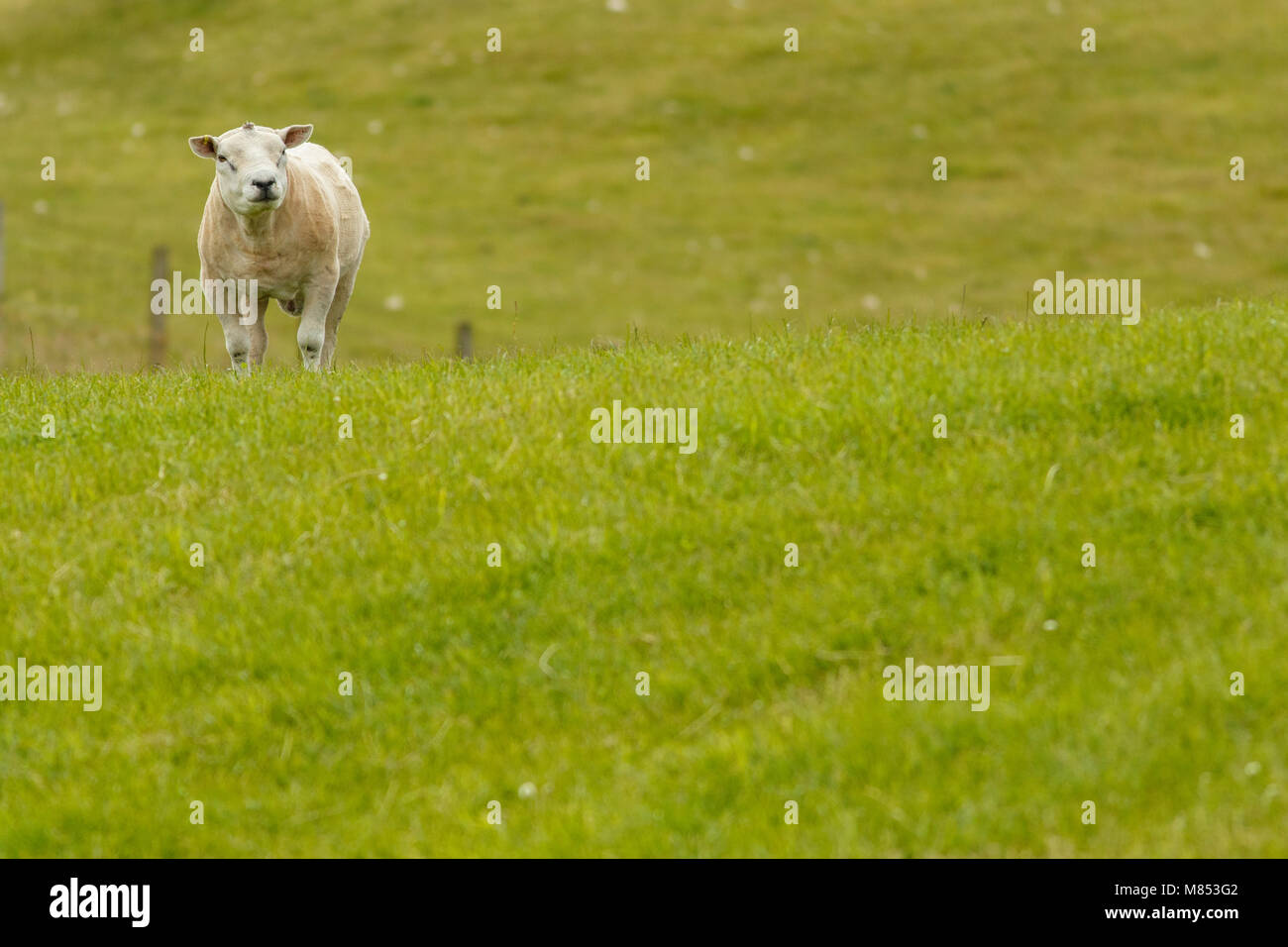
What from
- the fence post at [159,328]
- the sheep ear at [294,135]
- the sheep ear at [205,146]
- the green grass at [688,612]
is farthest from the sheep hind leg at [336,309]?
the fence post at [159,328]

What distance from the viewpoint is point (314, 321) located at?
45.3 feet

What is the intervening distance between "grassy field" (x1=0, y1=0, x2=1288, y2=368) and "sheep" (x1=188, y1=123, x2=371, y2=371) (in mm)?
28416

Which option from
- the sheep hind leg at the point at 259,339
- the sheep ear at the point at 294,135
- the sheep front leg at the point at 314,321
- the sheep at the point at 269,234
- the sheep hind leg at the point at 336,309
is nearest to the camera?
the sheep at the point at 269,234

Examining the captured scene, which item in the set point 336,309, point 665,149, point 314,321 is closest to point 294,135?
point 314,321

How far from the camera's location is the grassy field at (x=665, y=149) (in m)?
50.8

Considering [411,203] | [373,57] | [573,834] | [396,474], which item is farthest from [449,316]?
[573,834]

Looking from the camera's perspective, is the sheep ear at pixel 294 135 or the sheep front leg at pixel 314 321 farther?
the sheep front leg at pixel 314 321

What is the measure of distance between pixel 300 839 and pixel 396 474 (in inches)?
122

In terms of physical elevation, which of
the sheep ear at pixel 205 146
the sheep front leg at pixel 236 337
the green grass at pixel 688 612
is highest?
the sheep ear at pixel 205 146

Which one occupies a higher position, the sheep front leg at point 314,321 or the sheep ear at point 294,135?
the sheep ear at point 294,135

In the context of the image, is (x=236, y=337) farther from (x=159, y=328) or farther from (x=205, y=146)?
(x=159, y=328)

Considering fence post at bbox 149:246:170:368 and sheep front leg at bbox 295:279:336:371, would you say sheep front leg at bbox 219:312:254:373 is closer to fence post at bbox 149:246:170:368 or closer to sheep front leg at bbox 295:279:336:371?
sheep front leg at bbox 295:279:336:371

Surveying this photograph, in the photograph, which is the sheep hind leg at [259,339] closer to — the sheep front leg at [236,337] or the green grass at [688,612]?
the sheep front leg at [236,337]

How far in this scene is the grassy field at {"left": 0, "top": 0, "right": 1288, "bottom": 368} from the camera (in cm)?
5081
